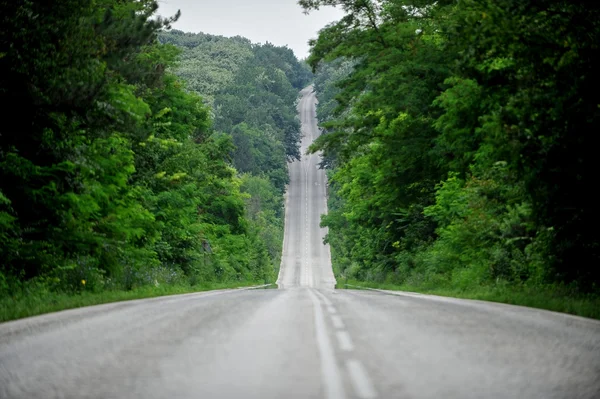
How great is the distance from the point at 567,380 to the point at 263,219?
291 feet

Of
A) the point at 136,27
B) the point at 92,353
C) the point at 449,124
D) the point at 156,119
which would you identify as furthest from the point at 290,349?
the point at 156,119

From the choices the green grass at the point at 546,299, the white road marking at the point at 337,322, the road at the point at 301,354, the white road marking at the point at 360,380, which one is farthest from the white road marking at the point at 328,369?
the green grass at the point at 546,299

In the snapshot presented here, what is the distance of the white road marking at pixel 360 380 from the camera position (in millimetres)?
5305

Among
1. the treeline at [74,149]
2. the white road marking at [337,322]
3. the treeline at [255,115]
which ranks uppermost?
the treeline at [255,115]

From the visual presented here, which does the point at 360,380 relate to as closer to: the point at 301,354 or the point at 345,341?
the point at 301,354

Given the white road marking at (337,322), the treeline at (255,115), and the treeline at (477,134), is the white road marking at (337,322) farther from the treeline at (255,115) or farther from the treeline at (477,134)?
the treeline at (255,115)

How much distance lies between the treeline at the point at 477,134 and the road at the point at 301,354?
13.6ft

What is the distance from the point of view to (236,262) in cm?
5328

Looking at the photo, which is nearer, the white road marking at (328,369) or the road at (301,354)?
the white road marking at (328,369)

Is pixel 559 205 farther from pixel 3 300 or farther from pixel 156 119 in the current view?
pixel 156 119

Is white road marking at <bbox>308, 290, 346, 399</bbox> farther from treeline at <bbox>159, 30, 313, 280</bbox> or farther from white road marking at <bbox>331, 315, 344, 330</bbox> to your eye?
treeline at <bbox>159, 30, 313, 280</bbox>

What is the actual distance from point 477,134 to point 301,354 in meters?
16.7

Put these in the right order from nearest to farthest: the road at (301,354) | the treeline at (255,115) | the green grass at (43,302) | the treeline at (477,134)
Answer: the road at (301,354), the green grass at (43,302), the treeline at (477,134), the treeline at (255,115)

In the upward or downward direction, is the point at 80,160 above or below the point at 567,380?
above
